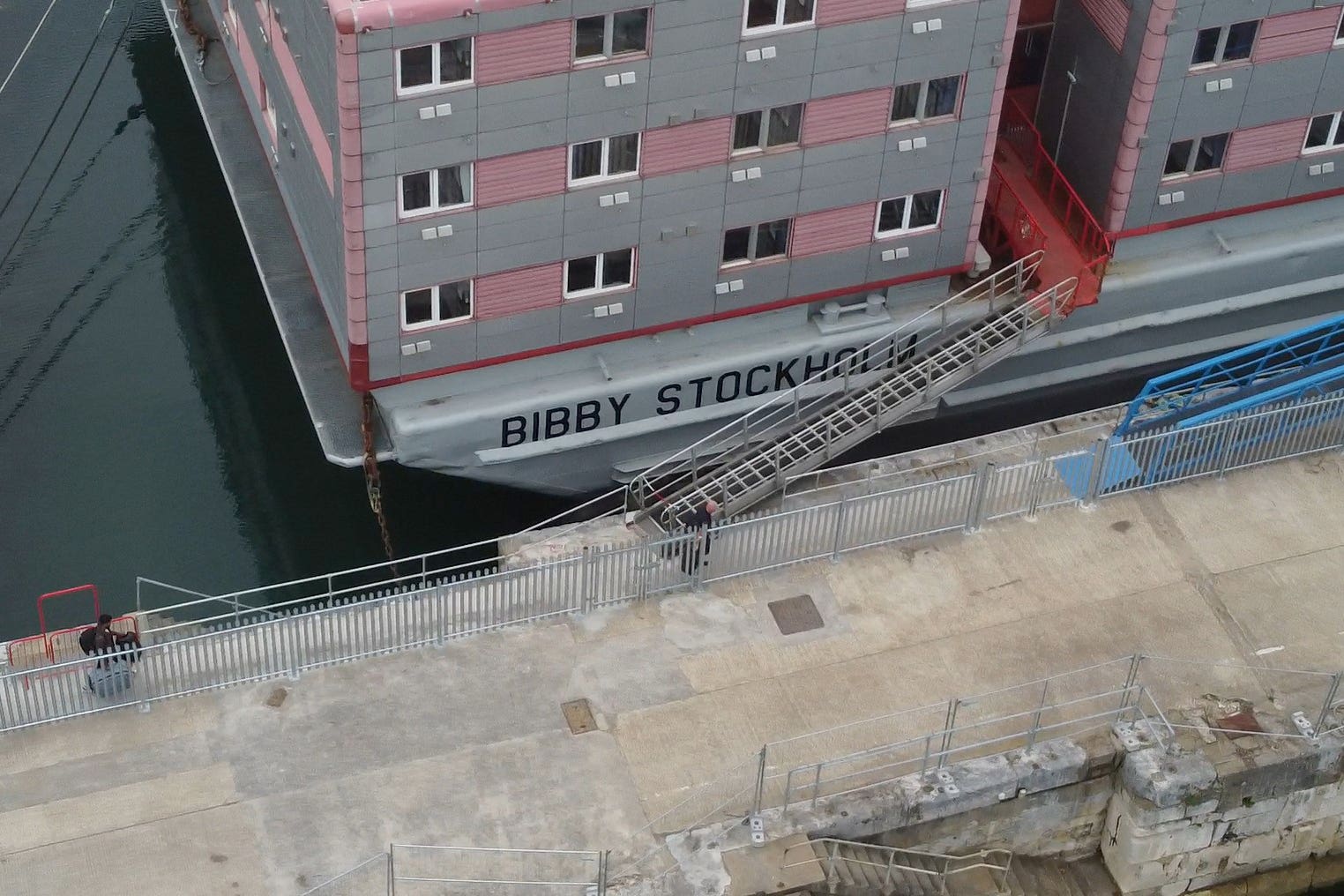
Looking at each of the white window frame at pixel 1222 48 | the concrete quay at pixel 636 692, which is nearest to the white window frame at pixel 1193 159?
the white window frame at pixel 1222 48

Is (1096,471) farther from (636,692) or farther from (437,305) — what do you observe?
(437,305)

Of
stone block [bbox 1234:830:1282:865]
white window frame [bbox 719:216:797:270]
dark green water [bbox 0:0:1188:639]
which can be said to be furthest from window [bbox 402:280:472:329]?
stone block [bbox 1234:830:1282:865]

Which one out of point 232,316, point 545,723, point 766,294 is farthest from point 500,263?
point 232,316

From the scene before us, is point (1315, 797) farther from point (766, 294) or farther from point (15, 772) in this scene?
point (15, 772)

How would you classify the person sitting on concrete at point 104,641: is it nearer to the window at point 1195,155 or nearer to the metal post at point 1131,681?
the metal post at point 1131,681

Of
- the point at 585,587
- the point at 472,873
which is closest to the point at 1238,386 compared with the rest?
the point at 585,587
